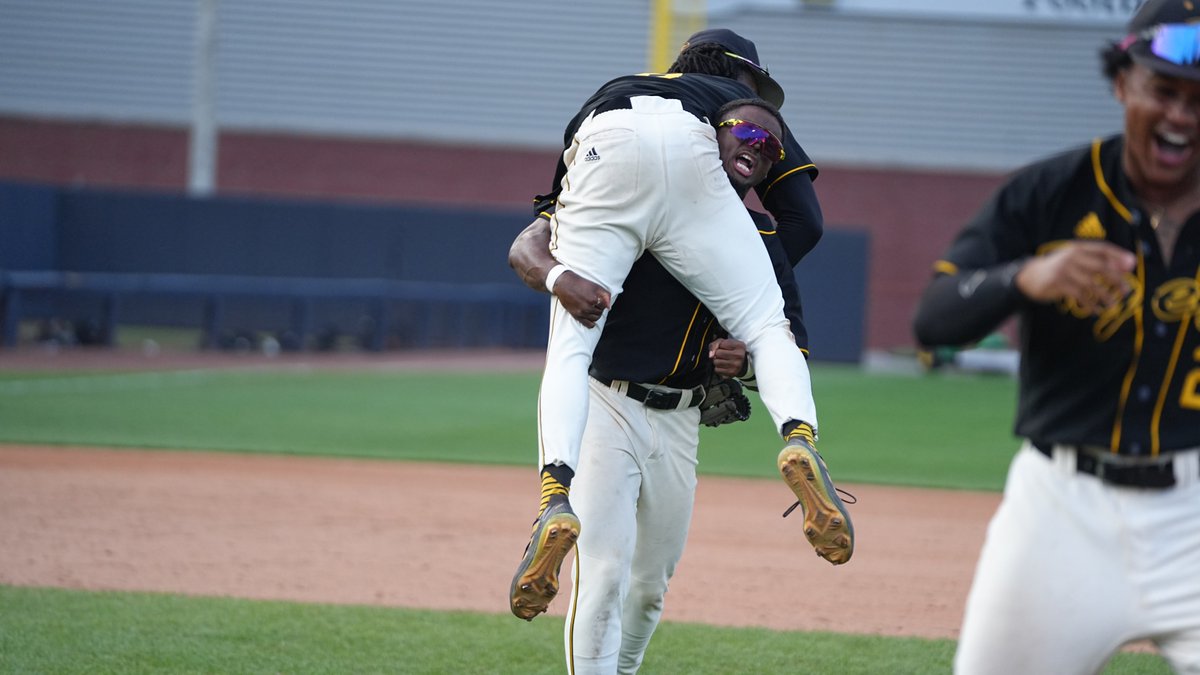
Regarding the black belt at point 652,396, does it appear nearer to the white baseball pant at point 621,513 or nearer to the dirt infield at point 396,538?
the white baseball pant at point 621,513

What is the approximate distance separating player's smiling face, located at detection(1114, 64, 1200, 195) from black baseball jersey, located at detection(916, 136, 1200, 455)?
8cm

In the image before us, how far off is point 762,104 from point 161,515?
19.4ft

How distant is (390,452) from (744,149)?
8320mm

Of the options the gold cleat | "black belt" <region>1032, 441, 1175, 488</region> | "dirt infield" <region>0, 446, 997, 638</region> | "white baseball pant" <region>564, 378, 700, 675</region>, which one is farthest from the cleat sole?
"dirt infield" <region>0, 446, 997, 638</region>

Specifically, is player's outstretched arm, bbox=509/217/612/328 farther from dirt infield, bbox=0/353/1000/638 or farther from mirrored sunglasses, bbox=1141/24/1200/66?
dirt infield, bbox=0/353/1000/638

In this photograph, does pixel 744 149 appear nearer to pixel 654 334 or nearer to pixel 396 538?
pixel 654 334

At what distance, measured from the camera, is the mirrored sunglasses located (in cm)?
279

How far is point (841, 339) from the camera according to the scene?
74.2 feet

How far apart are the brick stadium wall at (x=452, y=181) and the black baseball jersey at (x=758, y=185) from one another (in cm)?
2331

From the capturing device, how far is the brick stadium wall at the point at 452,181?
27.8m

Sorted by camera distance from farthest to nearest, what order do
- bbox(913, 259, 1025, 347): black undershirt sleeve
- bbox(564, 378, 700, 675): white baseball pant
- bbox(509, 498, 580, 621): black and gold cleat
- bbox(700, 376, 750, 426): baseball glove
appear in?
1. bbox(700, 376, 750, 426): baseball glove
2. bbox(564, 378, 700, 675): white baseball pant
3. bbox(509, 498, 580, 621): black and gold cleat
4. bbox(913, 259, 1025, 347): black undershirt sleeve

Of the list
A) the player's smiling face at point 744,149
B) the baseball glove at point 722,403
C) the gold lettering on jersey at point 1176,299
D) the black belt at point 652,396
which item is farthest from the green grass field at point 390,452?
the gold lettering on jersey at point 1176,299

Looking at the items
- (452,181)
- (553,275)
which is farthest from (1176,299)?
(452,181)

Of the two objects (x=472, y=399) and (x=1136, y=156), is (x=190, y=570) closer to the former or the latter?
(x=1136, y=156)
